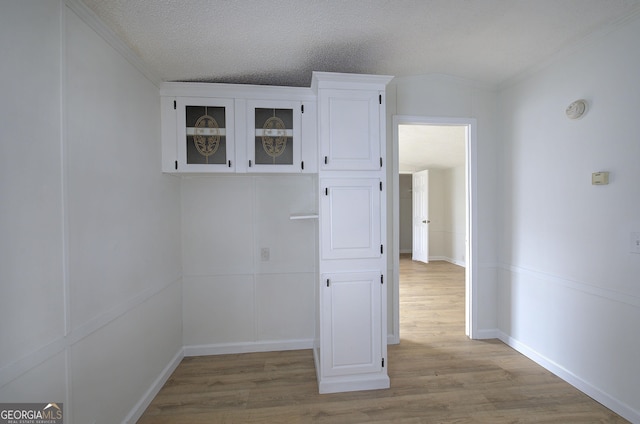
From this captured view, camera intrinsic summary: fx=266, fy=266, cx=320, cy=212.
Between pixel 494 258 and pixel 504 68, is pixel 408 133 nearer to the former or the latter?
pixel 504 68

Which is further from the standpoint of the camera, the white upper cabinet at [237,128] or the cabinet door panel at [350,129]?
the white upper cabinet at [237,128]

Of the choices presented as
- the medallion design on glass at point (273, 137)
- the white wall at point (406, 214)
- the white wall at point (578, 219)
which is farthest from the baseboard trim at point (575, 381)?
the white wall at point (406, 214)

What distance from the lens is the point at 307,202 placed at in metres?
2.76

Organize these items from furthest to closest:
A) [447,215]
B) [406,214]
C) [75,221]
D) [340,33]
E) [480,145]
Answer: [406,214]
[447,215]
[480,145]
[340,33]
[75,221]

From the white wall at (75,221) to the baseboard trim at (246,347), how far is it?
48 centimetres

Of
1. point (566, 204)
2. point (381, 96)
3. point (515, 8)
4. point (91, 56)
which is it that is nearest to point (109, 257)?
point (91, 56)

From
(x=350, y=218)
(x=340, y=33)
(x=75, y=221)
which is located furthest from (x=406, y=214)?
(x=75, y=221)

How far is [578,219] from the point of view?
2.12 m

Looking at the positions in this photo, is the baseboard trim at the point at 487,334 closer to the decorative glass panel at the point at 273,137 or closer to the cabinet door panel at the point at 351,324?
the cabinet door panel at the point at 351,324

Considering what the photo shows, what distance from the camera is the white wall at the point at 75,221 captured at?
1.07m

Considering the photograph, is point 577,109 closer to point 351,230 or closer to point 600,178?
point 600,178

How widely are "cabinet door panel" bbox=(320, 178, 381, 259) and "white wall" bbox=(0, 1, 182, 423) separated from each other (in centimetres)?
137

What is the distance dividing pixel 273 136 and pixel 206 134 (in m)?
0.58

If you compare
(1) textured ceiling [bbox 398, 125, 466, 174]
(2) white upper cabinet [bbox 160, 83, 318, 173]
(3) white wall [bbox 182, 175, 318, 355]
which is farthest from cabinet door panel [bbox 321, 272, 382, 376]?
(1) textured ceiling [bbox 398, 125, 466, 174]
